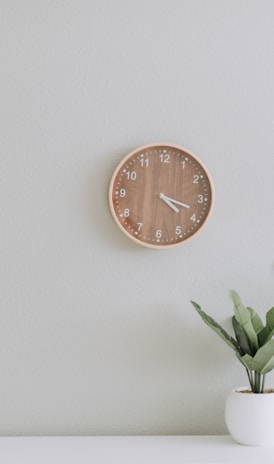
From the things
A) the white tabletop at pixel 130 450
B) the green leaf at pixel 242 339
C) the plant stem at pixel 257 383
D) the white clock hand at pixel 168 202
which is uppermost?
the white clock hand at pixel 168 202

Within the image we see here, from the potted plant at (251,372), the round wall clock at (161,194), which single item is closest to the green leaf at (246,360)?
the potted plant at (251,372)

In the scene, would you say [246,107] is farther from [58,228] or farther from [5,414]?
[5,414]

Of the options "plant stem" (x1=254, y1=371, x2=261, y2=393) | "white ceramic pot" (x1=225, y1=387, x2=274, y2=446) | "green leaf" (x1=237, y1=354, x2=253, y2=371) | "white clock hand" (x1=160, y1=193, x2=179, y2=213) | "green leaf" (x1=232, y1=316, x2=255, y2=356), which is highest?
"white clock hand" (x1=160, y1=193, x2=179, y2=213)

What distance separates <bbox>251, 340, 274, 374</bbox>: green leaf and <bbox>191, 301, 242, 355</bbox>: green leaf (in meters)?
0.06

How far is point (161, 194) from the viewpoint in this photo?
192 cm

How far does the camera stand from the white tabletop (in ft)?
5.40

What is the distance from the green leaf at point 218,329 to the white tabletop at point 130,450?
254 mm

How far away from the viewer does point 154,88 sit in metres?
1.95

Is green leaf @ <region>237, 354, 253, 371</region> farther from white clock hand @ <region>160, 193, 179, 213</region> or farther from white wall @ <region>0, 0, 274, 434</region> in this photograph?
white clock hand @ <region>160, 193, 179, 213</region>

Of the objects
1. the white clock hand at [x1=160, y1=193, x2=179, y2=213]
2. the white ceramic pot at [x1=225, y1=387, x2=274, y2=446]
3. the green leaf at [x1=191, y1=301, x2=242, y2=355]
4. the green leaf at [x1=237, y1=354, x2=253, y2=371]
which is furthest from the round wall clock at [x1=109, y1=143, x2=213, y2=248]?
the white ceramic pot at [x1=225, y1=387, x2=274, y2=446]

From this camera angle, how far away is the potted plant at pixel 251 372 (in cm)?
173

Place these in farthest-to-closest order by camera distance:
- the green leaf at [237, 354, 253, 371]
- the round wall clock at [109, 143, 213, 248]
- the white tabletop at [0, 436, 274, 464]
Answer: the round wall clock at [109, 143, 213, 248], the green leaf at [237, 354, 253, 371], the white tabletop at [0, 436, 274, 464]

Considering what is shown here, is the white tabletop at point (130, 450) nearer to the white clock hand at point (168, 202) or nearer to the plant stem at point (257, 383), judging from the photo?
the plant stem at point (257, 383)

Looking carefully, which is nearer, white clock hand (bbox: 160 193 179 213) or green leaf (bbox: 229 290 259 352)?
green leaf (bbox: 229 290 259 352)
